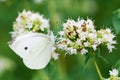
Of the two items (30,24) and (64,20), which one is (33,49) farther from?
(64,20)

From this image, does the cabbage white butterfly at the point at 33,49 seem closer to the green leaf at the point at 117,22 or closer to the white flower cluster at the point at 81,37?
the white flower cluster at the point at 81,37

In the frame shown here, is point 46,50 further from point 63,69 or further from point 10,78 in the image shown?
point 10,78

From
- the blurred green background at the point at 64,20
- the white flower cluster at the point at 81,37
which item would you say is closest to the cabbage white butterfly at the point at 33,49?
the white flower cluster at the point at 81,37

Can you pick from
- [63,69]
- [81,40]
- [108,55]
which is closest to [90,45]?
[81,40]

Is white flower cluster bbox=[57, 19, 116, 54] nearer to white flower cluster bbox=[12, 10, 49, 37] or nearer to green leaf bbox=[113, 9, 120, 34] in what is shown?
green leaf bbox=[113, 9, 120, 34]

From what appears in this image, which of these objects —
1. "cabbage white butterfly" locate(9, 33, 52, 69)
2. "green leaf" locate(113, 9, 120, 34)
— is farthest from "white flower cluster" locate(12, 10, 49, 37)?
"green leaf" locate(113, 9, 120, 34)

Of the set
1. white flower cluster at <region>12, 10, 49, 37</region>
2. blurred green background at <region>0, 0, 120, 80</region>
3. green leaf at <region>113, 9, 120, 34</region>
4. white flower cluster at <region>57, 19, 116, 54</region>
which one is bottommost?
white flower cluster at <region>57, 19, 116, 54</region>

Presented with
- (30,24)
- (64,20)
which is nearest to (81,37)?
(30,24)
